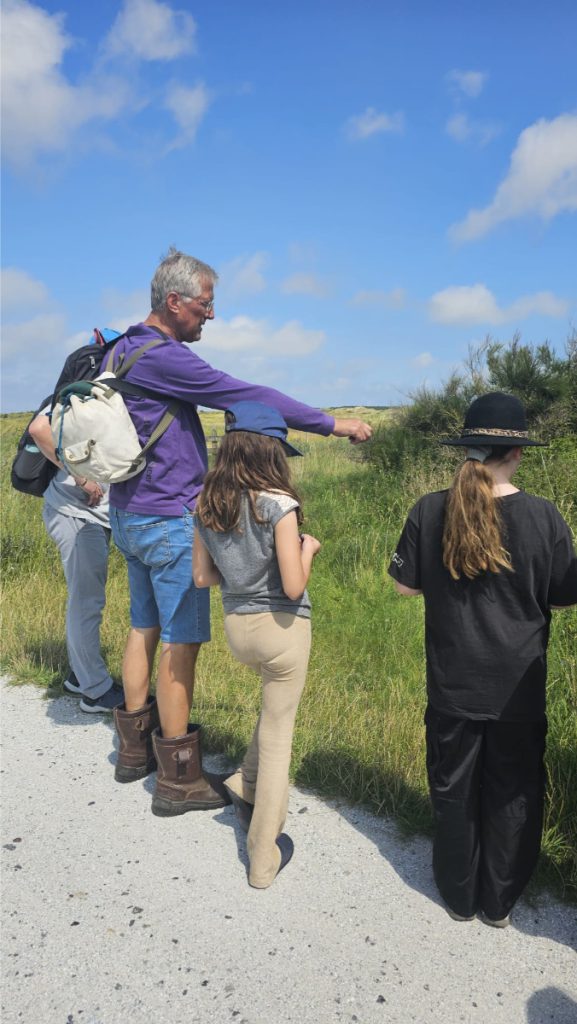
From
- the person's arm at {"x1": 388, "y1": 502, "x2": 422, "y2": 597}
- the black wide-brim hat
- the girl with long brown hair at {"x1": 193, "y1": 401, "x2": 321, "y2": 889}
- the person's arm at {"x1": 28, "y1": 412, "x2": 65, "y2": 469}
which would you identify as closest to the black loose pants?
the person's arm at {"x1": 388, "y1": 502, "x2": 422, "y2": 597}

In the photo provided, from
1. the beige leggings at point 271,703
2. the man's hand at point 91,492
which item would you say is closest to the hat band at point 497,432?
the beige leggings at point 271,703

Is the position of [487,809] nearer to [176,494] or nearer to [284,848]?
[284,848]

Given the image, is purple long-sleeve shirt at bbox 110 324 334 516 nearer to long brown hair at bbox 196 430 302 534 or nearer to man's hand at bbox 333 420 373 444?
man's hand at bbox 333 420 373 444

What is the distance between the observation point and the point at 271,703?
288cm

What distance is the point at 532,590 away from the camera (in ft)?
8.20

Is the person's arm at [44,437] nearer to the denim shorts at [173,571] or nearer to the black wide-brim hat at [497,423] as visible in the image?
the denim shorts at [173,571]

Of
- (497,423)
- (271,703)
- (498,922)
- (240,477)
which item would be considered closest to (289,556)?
(240,477)

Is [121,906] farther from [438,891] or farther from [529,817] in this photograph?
[529,817]

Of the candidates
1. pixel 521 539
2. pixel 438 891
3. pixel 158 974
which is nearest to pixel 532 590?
pixel 521 539

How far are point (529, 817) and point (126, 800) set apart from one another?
1.92m

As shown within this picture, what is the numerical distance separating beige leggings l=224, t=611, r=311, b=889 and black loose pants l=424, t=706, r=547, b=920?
60 cm

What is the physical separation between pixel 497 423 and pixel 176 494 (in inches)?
62.1

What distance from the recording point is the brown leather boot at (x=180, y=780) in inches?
133

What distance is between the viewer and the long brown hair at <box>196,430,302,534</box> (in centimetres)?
276
